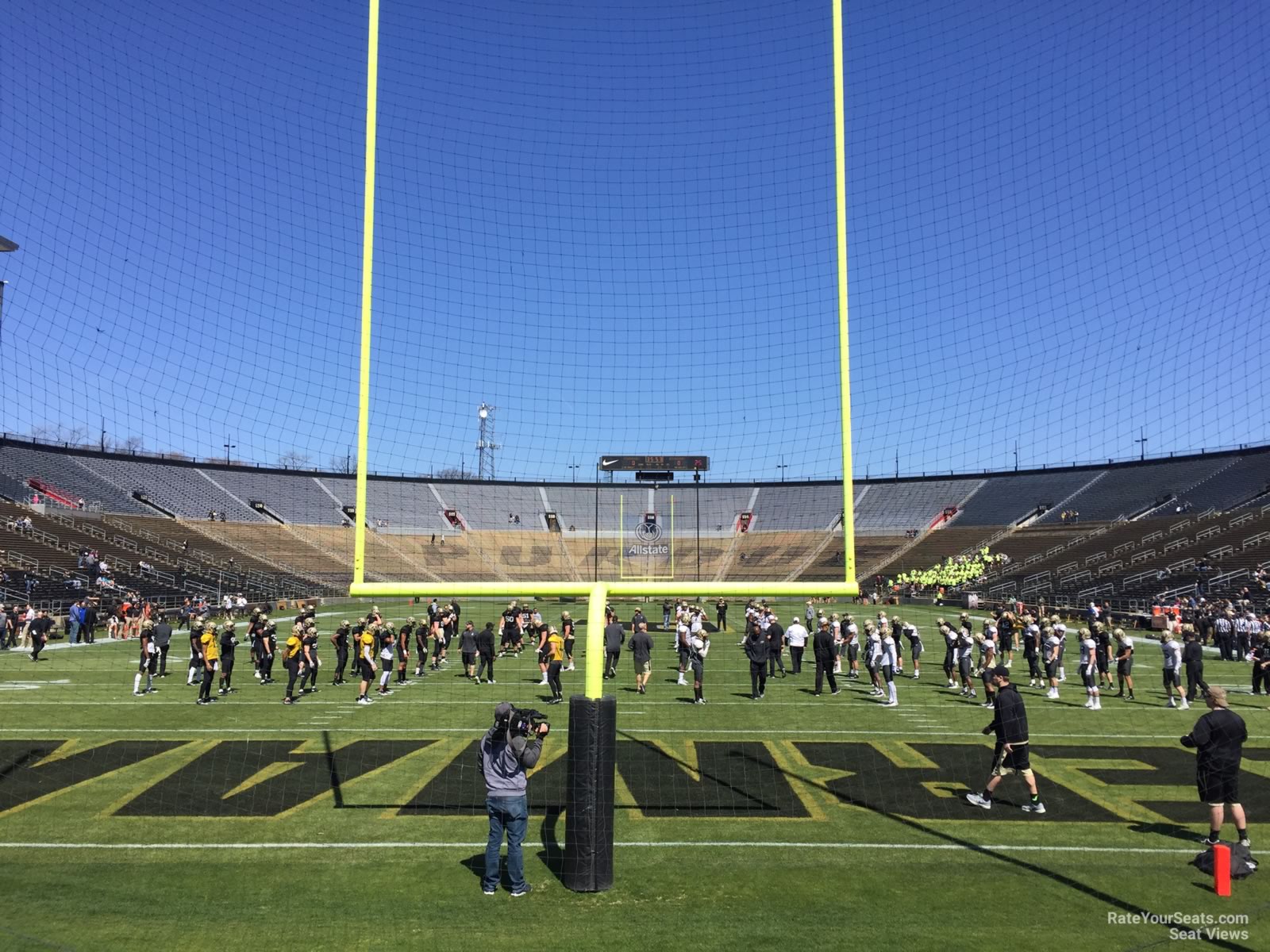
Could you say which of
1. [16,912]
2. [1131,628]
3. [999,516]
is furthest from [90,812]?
[999,516]

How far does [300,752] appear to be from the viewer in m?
11.7

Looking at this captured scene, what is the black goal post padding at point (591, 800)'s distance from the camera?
275 inches

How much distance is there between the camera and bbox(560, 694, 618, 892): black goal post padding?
6977mm

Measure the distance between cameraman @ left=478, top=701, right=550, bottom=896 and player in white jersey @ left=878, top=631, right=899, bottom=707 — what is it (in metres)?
10.8

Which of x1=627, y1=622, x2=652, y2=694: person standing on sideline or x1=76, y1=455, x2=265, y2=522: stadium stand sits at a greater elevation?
x1=76, y1=455, x2=265, y2=522: stadium stand

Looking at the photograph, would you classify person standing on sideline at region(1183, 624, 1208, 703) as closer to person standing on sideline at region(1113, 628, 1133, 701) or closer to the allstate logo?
person standing on sideline at region(1113, 628, 1133, 701)

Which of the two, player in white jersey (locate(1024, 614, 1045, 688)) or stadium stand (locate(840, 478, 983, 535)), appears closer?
player in white jersey (locate(1024, 614, 1045, 688))

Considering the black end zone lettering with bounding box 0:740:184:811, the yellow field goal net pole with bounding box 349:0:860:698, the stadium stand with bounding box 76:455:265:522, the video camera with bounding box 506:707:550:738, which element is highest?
the stadium stand with bounding box 76:455:265:522

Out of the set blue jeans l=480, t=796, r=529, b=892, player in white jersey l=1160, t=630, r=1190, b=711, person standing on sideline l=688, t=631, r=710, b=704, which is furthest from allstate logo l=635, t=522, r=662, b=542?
blue jeans l=480, t=796, r=529, b=892

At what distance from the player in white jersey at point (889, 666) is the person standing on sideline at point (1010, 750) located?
676 centimetres

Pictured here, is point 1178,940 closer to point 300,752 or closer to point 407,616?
point 300,752

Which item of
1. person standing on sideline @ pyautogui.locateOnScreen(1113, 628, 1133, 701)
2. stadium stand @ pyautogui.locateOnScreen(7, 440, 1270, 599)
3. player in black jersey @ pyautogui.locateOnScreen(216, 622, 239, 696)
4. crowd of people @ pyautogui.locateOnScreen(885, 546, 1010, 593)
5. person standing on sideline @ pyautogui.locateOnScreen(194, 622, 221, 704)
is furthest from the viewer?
crowd of people @ pyautogui.locateOnScreen(885, 546, 1010, 593)

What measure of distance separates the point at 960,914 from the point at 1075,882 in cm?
135

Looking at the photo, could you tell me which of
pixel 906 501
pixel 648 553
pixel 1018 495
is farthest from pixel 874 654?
pixel 906 501
